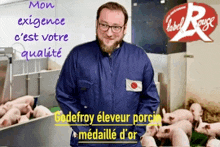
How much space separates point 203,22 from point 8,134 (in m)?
1.38

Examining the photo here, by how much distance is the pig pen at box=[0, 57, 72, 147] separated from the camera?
4.45 feet

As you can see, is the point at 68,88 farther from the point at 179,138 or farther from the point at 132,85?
the point at 179,138

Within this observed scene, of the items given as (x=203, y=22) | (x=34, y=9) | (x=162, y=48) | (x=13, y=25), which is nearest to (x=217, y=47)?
(x=203, y=22)

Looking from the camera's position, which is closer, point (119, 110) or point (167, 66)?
point (119, 110)

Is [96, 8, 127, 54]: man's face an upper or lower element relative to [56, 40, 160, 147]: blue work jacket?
upper

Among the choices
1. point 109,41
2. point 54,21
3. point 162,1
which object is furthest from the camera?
point 162,1

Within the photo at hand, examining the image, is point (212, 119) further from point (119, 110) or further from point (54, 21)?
point (54, 21)

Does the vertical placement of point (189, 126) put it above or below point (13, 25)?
below

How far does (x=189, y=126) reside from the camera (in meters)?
1.89

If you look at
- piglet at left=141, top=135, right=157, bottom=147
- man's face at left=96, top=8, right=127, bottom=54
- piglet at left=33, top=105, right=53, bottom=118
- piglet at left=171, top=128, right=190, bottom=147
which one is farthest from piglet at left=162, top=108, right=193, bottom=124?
man's face at left=96, top=8, right=127, bottom=54

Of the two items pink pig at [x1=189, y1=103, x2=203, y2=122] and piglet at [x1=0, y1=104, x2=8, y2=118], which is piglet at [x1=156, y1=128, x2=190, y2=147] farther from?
piglet at [x1=0, y1=104, x2=8, y2=118]

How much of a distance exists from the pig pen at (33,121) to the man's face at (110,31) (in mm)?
Answer: 639

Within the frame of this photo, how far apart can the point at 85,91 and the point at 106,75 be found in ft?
0.40

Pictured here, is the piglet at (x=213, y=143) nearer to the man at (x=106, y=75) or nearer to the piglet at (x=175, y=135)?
the piglet at (x=175, y=135)
